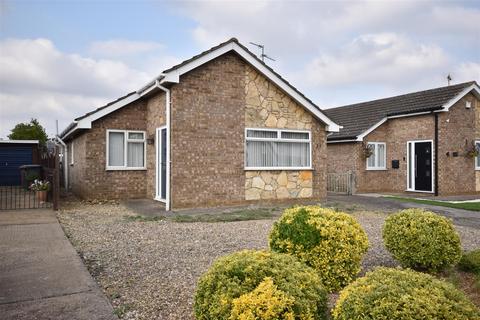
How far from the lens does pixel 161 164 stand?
12.6 meters

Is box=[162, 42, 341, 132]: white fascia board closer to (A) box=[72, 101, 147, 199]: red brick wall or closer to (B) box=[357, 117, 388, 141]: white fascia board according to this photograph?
(A) box=[72, 101, 147, 199]: red brick wall

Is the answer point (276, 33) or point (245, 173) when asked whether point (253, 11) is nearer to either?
point (276, 33)

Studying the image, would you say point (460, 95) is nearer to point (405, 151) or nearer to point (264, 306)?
point (405, 151)

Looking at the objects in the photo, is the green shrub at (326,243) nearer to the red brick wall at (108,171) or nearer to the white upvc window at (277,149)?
the white upvc window at (277,149)

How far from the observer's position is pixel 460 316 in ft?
7.49

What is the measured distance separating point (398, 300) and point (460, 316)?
348 mm

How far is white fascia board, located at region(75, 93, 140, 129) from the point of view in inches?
503

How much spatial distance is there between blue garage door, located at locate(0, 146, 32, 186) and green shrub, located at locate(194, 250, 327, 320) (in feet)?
84.1

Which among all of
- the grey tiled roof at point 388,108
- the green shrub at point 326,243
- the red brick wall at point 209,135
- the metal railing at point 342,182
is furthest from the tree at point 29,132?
the green shrub at point 326,243

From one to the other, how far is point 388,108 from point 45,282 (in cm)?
1861

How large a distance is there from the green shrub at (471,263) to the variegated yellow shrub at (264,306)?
3.96 metres

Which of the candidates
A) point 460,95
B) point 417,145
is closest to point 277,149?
point 417,145

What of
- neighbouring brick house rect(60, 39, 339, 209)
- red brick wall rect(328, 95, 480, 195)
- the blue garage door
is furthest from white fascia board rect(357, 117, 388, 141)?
the blue garage door

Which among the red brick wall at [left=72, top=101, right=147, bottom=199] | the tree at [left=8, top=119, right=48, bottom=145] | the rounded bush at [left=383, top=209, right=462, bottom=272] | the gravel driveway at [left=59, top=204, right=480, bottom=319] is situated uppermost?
the tree at [left=8, top=119, right=48, bottom=145]
